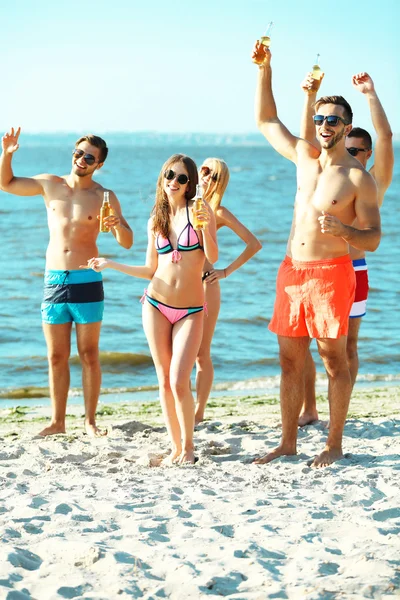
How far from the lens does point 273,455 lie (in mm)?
6082

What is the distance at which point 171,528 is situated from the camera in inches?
181

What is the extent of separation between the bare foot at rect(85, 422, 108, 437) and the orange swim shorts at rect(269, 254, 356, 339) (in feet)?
6.57

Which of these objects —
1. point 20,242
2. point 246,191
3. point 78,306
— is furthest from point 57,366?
point 246,191

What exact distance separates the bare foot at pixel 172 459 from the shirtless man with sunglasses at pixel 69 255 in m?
1.16

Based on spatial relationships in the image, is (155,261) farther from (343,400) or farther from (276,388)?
(276,388)

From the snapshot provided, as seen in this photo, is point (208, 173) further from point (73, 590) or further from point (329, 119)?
point (73, 590)

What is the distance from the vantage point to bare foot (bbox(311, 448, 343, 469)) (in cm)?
587

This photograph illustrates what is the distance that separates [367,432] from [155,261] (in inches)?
87.5

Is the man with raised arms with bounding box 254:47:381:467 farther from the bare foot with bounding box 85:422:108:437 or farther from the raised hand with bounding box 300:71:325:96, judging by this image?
the bare foot with bounding box 85:422:108:437

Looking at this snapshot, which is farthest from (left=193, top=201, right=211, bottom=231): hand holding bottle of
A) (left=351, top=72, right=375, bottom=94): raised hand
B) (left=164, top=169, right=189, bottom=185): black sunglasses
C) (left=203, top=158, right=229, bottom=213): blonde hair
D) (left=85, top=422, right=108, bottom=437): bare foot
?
(left=85, top=422, right=108, bottom=437): bare foot

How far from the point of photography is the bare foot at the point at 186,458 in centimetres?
601

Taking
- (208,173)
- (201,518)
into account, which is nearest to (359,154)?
(208,173)

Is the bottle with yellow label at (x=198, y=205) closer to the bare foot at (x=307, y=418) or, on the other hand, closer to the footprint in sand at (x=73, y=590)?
the bare foot at (x=307, y=418)

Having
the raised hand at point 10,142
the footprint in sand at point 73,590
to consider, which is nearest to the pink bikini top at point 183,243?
the raised hand at point 10,142
